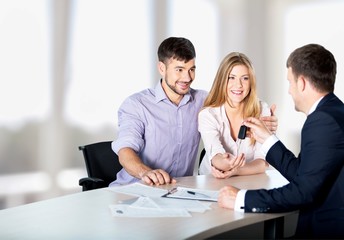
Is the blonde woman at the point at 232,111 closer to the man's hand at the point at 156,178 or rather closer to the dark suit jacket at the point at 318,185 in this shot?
the man's hand at the point at 156,178

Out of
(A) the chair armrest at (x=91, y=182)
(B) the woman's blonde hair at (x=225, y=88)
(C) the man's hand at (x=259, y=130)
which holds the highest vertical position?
(B) the woman's blonde hair at (x=225, y=88)

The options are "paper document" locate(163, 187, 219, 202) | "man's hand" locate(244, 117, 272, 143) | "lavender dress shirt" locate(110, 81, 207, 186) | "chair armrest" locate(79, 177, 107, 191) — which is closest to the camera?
"paper document" locate(163, 187, 219, 202)

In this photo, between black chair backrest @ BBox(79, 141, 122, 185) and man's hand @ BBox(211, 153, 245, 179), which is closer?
man's hand @ BBox(211, 153, 245, 179)

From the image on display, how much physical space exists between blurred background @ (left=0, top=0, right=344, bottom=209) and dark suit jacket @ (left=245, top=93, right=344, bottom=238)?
10.6ft

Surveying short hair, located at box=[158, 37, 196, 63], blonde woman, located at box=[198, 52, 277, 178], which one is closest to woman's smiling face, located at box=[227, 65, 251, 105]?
blonde woman, located at box=[198, 52, 277, 178]

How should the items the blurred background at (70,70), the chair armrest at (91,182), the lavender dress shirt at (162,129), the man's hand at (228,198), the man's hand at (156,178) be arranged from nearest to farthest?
the man's hand at (228,198), the man's hand at (156,178), the chair armrest at (91,182), the lavender dress shirt at (162,129), the blurred background at (70,70)

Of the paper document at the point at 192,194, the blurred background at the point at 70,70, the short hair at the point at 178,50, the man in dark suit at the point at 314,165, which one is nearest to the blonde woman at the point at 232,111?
the short hair at the point at 178,50

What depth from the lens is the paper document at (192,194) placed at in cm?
263

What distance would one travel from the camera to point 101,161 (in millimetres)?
3646

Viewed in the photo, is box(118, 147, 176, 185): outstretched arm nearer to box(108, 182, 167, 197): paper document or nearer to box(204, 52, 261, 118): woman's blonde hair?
box(108, 182, 167, 197): paper document

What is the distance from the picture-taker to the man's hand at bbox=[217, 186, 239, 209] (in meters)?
2.46

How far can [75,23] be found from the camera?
541cm

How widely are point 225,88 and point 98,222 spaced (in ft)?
5.06

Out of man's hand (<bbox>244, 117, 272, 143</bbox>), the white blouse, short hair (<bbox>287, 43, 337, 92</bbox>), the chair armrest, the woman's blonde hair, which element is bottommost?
the chair armrest
